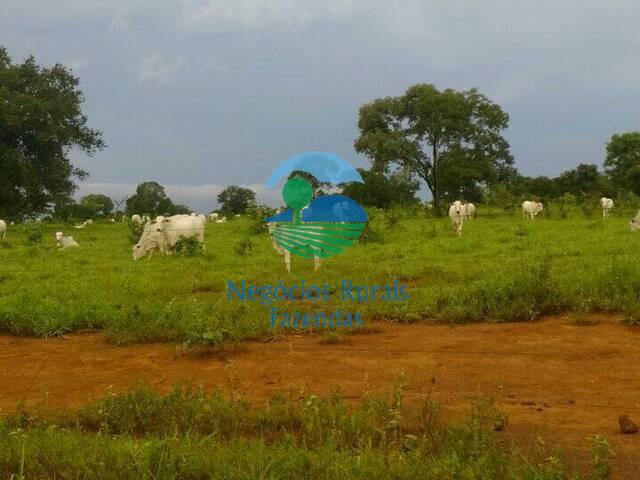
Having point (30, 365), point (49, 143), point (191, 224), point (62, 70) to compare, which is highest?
point (62, 70)

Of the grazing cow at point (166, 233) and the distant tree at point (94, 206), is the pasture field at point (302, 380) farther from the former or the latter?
the distant tree at point (94, 206)

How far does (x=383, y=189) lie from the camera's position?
28859 mm

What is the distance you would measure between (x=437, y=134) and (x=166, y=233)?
2066cm

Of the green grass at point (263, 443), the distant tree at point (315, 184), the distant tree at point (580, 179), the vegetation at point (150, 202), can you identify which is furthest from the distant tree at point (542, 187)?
the green grass at point (263, 443)

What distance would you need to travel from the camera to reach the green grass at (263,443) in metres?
3.45

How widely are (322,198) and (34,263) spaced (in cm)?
812

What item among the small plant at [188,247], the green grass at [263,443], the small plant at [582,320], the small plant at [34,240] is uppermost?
the small plant at [34,240]

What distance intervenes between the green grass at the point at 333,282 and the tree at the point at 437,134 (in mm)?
16464

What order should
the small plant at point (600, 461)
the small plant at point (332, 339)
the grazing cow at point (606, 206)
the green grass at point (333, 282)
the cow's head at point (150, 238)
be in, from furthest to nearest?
the grazing cow at point (606, 206) → the cow's head at point (150, 238) → the green grass at point (333, 282) → the small plant at point (332, 339) → the small plant at point (600, 461)


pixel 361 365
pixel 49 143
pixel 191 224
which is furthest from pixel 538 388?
pixel 49 143

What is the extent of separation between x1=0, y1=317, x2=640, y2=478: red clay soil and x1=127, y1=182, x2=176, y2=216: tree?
3676 cm

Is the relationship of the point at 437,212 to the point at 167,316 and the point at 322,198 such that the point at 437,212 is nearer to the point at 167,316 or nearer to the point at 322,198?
the point at 322,198

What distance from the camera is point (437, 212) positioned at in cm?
3297

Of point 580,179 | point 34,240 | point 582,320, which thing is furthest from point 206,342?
point 580,179
